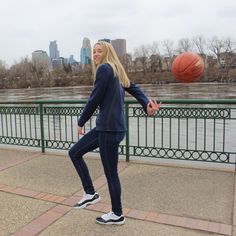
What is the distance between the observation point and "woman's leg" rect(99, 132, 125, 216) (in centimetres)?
371

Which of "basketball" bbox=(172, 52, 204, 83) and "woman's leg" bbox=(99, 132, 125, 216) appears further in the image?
"basketball" bbox=(172, 52, 204, 83)

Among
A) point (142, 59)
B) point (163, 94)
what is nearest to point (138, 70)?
point (142, 59)

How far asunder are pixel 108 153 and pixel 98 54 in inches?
39.2

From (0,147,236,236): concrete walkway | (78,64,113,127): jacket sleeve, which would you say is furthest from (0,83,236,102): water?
(78,64,113,127): jacket sleeve

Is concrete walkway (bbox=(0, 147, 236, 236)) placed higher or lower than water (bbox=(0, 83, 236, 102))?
higher

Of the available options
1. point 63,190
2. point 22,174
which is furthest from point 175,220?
point 22,174

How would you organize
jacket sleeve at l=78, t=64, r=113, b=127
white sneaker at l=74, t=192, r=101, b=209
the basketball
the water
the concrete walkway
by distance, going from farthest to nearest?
the water
the basketball
white sneaker at l=74, t=192, r=101, b=209
the concrete walkway
jacket sleeve at l=78, t=64, r=113, b=127

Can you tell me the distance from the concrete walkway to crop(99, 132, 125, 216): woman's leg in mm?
315

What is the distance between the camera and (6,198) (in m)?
4.84

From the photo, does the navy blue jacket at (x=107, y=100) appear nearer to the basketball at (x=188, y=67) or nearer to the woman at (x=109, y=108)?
the woman at (x=109, y=108)

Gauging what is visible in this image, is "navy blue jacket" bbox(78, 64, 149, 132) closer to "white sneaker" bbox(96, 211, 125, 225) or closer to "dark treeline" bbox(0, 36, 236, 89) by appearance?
"white sneaker" bbox(96, 211, 125, 225)

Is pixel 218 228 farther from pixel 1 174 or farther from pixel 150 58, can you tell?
pixel 150 58

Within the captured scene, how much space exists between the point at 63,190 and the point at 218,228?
219 cm

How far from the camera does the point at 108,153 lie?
12.3ft
